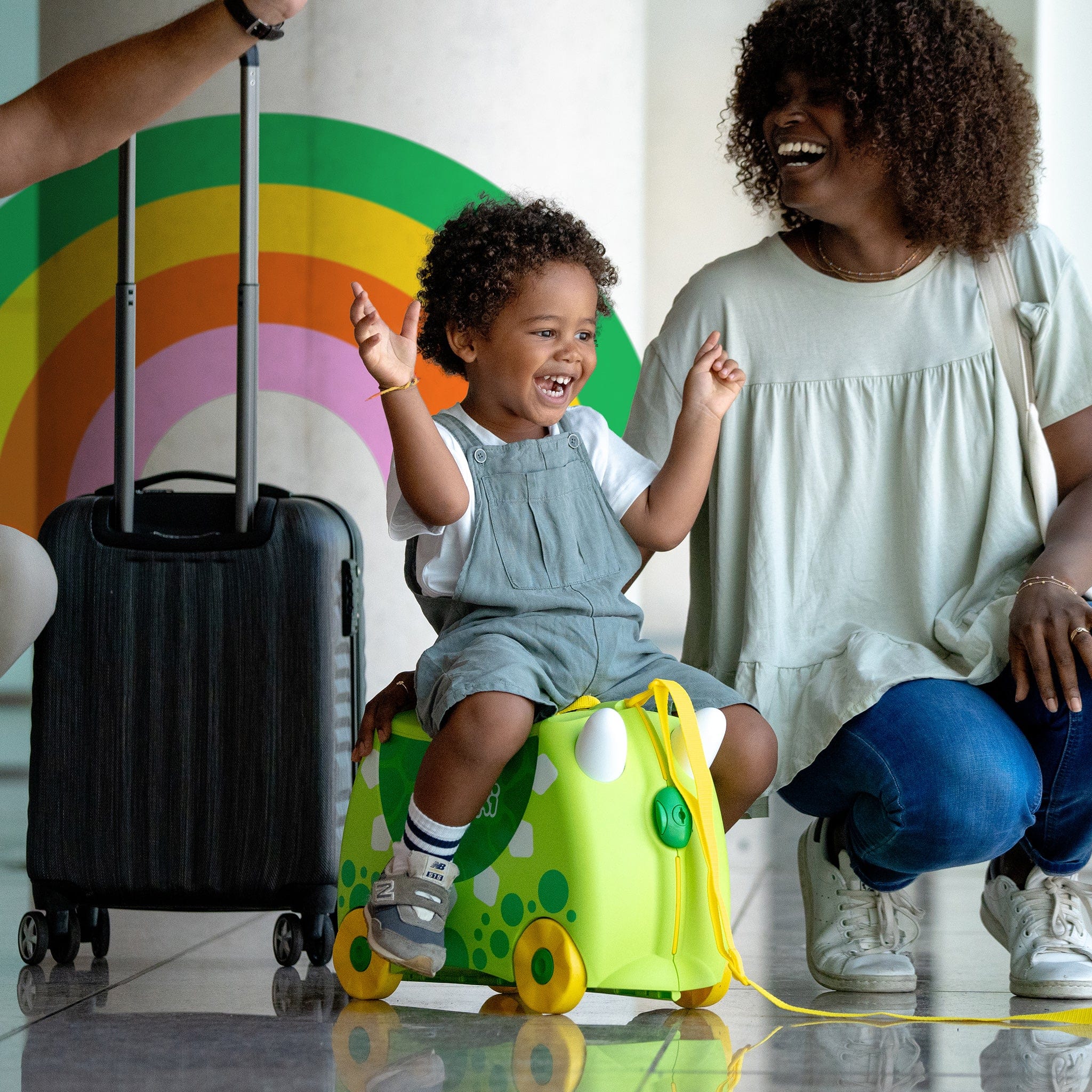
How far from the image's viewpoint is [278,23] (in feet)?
4.12

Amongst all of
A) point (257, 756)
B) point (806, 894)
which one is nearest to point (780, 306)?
point (806, 894)

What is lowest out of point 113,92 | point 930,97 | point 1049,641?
point 1049,641

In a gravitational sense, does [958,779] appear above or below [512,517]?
below

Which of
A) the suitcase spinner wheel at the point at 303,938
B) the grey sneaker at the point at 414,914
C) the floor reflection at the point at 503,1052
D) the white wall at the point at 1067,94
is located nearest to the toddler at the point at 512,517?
the grey sneaker at the point at 414,914

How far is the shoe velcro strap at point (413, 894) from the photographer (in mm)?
1386

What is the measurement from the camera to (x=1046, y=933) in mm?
1537

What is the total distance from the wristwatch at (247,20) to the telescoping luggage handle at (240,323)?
586mm

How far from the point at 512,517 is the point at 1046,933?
70cm

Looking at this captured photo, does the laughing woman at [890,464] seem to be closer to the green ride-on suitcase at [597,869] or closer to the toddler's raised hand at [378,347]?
the green ride-on suitcase at [597,869]

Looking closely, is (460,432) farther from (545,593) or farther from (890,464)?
(890,464)

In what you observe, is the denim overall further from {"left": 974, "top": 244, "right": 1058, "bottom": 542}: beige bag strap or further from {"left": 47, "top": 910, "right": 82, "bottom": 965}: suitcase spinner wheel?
{"left": 47, "top": 910, "right": 82, "bottom": 965}: suitcase spinner wheel

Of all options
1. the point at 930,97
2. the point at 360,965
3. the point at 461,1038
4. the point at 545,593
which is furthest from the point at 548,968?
the point at 930,97

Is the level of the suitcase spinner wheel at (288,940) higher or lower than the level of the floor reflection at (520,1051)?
lower

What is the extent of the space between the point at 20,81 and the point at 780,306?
174 cm
